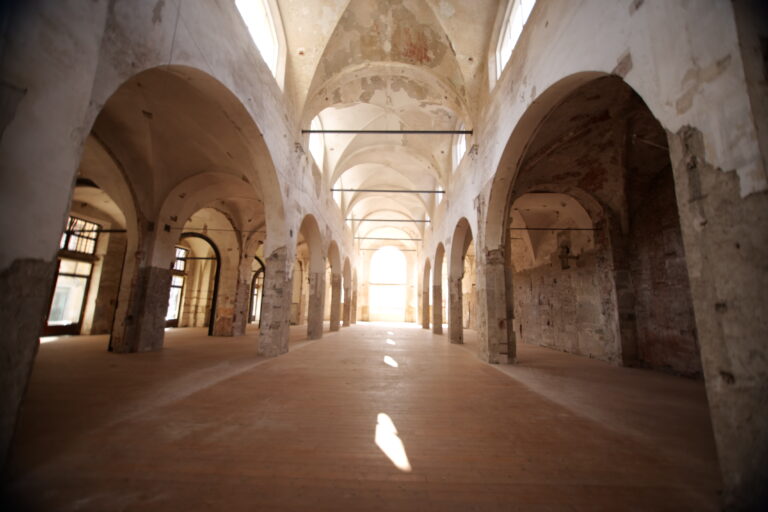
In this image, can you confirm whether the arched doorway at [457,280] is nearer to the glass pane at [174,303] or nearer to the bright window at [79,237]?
the bright window at [79,237]

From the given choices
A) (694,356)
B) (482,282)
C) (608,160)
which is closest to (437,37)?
(608,160)

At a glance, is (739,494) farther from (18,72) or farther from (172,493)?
(18,72)

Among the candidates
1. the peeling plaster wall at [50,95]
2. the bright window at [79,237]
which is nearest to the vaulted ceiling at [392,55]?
the peeling plaster wall at [50,95]

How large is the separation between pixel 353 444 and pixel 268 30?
9202 mm

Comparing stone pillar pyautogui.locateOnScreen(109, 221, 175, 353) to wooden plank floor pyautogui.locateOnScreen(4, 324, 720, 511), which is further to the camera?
stone pillar pyautogui.locateOnScreen(109, 221, 175, 353)

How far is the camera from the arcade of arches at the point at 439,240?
82.2 inches

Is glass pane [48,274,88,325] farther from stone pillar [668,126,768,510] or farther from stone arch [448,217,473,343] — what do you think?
stone pillar [668,126,768,510]

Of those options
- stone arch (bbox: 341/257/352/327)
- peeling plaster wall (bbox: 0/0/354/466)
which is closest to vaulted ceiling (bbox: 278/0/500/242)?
peeling plaster wall (bbox: 0/0/354/466)

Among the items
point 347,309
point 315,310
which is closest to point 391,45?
point 315,310

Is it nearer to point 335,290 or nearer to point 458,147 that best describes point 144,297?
point 335,290

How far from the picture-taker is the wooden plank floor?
2.14 meters

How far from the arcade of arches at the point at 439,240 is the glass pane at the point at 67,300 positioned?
0.08 meters

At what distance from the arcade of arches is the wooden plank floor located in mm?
34

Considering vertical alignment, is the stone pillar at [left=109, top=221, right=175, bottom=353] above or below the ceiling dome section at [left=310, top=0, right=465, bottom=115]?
below
